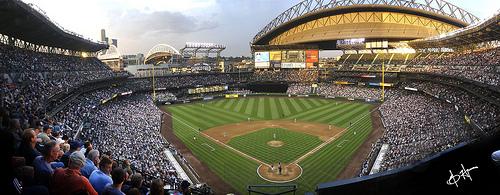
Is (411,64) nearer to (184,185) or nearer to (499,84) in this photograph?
(499,84)

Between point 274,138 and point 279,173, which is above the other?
point 274,138

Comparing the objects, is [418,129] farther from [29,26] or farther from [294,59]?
[294,59]

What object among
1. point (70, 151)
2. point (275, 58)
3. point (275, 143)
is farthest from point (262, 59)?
point (70, 151)

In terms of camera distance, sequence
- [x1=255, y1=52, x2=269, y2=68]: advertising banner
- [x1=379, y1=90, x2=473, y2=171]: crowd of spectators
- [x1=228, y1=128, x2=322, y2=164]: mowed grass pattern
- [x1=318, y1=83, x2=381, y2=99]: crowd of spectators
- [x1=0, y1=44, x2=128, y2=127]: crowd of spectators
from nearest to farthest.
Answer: [x1=0, y1=44, x2=128, y2=127]: crowd of spectators, [x1=379, y1=90, x2=473, y2=171]: crowd of spectators, [x1=228, y1=128, x2=322, y2=164]: mowed grass pattern, [x1=318, y1=83, x2=381, y2=99]: crowd of spectators, [x1=255, y1=52, x2=269, y2=68]: advertising banner

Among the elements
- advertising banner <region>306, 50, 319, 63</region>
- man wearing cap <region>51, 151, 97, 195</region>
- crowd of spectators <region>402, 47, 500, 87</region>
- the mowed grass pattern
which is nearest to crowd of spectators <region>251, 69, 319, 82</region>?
advertising banner <region>306, 50, 319, 63</region>

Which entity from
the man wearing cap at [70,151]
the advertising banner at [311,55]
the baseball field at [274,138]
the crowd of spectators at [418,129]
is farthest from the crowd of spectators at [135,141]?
the advertising banner at [311,55]

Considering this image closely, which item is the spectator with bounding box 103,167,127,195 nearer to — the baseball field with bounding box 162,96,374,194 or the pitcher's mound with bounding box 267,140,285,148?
the baseball field with bounding box 162,96,374,194
